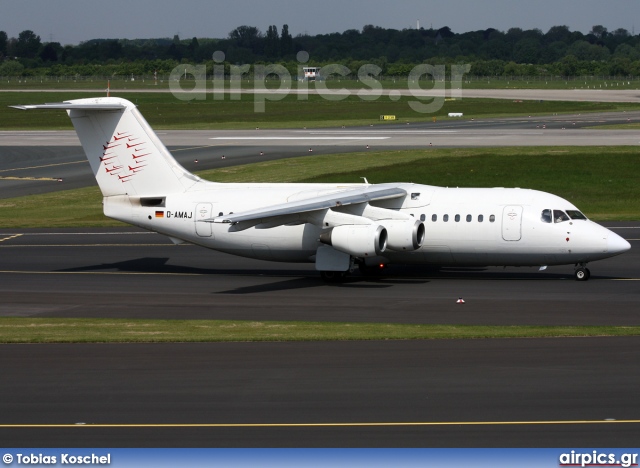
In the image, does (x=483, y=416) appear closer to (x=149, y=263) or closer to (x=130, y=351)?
(x=130, y=351)

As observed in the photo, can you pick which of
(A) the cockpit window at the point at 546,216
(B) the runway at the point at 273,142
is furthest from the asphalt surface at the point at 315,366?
(B) the runway at the point at 273,142

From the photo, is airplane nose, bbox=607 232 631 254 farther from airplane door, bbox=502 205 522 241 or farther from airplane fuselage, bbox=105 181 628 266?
airplane door, bbox=502 205 522 241

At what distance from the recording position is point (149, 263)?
37.5 meters

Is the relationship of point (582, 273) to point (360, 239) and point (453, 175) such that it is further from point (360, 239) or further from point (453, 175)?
point (453, 175)

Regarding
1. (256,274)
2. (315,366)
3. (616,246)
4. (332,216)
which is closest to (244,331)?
(315,366)

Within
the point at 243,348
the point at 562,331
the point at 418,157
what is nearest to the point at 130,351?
the point at 243,348

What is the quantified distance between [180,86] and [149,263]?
5656 inches

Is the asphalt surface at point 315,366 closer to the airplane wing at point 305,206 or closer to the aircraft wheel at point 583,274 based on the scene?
the aircraft wheel at point 583,274

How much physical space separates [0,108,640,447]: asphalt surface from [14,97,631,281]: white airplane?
1068 millimetres

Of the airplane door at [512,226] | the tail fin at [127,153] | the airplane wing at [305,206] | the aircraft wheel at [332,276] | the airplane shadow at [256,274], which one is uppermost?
the tail fin at [127,153]

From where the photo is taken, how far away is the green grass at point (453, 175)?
5078 centimetres

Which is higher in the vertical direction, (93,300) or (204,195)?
(204,195)

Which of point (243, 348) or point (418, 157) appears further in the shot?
point (418, 157)

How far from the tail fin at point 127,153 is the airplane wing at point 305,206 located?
341cm
